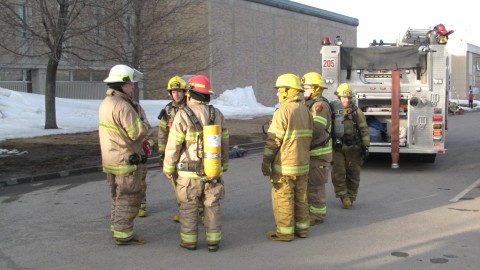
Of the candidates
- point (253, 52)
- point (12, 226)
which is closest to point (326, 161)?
point (12, 226)

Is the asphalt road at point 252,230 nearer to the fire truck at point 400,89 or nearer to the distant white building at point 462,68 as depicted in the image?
the fire truck at point 400,89

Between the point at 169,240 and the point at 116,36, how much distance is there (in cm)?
1202

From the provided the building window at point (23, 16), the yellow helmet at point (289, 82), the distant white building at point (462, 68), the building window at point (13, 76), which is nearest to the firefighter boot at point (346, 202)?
the yellow helmet at point (289, 82)

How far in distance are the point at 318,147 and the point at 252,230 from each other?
1295mm

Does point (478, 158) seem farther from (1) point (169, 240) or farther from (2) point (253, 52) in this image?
(2) point (253, 52)

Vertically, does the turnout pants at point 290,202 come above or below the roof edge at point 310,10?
below

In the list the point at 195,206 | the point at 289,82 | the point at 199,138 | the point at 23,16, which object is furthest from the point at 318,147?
the point at 23,16

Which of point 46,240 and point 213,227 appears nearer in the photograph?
point 213,227

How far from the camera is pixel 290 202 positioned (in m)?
5.45

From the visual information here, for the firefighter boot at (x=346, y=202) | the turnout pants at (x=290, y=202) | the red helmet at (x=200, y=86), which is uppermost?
the red helmet at (x=200, y=86)

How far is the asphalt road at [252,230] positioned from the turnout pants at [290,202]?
0.19 m

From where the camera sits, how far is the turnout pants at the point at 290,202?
214 inches

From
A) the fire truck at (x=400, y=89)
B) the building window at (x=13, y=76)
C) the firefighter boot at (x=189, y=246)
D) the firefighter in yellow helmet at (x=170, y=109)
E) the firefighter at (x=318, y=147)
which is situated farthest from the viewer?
the building window at (x=13, y=76)

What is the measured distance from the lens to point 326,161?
610cm
